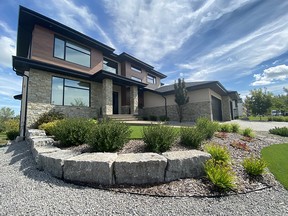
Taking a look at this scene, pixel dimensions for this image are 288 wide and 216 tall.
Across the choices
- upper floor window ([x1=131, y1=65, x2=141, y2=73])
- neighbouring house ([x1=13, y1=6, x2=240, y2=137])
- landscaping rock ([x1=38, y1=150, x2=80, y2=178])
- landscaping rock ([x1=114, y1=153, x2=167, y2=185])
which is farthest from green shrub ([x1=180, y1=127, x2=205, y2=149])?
upper floor window ([x1=131, y1=65, x2=141, y2=73])

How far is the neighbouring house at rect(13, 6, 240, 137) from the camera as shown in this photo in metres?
9.80

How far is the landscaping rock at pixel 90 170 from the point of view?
10.1 ft

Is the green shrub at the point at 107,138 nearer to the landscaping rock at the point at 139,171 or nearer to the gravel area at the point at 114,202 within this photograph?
the landscaping rock at the point at 139,171

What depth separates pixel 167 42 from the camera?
10477 mm

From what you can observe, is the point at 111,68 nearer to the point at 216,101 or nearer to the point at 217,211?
the point at 216,101

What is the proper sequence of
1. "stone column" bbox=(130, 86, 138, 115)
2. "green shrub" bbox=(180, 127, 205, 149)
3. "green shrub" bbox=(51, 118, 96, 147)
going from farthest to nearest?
"stone column" bbox=(130, 86, 138, 115) < "green shrub" bbox=(51, 118, 96, 147) < "green shrub" bbox=(180, 127, 205, 149)

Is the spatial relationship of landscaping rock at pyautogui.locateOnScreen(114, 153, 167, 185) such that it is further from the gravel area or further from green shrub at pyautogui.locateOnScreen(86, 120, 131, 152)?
green shrub at pyautogui.locateOnScreen(86, 120, 131, 152)

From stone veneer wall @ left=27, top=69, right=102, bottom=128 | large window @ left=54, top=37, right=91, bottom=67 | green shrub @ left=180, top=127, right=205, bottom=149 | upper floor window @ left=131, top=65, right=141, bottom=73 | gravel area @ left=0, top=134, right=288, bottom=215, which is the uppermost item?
upper floor window @ left=131, top=65, right=141, bottom=73

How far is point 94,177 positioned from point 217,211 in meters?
2.42

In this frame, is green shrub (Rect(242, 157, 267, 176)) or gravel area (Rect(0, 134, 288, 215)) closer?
gravel area (Rect(0, 134, 288, 215))

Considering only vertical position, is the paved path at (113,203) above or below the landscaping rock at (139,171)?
below

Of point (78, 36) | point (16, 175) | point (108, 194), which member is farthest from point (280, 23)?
point (78, 36)

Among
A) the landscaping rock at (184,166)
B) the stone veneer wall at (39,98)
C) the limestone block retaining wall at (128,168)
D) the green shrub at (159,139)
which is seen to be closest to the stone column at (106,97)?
the stone veneer wall at (39,98)

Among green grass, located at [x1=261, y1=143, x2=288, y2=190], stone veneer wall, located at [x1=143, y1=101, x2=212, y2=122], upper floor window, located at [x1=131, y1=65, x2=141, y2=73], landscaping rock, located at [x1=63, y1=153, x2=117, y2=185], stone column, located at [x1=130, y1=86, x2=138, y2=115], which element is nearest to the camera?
landscaping rock, located at [x1=63, y1=153, x2=117, y2=185]
